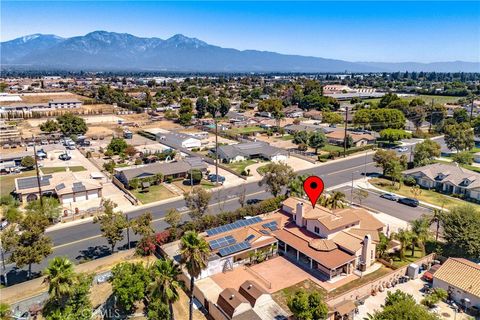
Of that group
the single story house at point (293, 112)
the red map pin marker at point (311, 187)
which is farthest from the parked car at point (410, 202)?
the single story house at point (293, 112)

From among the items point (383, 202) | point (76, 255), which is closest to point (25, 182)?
point (76, 255)

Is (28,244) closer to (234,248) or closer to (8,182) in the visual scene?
(234,248)

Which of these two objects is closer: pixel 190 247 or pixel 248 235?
pixel 190 247

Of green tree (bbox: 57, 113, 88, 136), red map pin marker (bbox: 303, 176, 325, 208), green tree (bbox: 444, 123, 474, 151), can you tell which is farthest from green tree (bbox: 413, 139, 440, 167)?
green tree (bbox: 57, 113, 88, 136)

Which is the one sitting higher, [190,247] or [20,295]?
[190,247]

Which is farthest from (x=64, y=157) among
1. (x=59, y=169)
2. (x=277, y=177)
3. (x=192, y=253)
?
(x=192, y=253)

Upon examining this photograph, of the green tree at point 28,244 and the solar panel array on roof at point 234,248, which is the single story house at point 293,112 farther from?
the green tree at point 28,244

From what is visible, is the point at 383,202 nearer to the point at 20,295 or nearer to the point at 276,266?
the point at 276,266
